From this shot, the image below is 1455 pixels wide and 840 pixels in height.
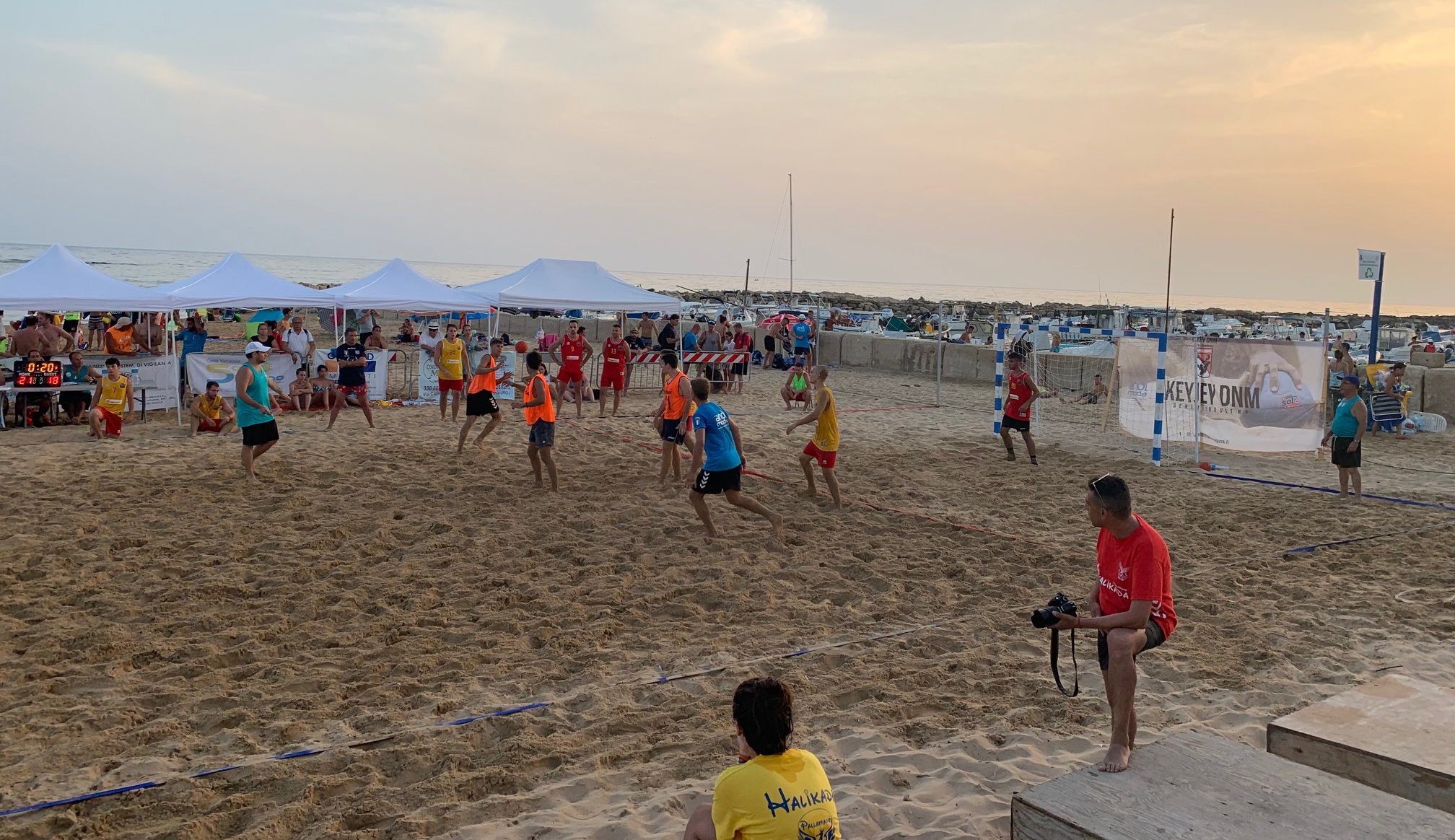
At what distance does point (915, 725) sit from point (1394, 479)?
9523mm

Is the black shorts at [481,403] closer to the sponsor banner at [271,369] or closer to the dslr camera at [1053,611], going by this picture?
the sponsor banner at [271,369]

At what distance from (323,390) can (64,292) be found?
3625mm

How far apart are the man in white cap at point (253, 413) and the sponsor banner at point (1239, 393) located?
997 cm

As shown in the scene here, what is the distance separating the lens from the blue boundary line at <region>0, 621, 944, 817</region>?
3879 millimetres

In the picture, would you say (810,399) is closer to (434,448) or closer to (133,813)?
(434,448)

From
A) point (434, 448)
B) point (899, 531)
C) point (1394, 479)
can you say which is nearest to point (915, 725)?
point (899, 531)

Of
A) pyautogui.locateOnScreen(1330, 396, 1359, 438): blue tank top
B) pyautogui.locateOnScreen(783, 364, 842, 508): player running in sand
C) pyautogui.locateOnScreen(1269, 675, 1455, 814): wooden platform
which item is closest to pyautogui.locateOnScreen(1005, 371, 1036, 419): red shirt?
pyautogui.locateOnScreen(1330, 396, 1359, 438): blue tank top

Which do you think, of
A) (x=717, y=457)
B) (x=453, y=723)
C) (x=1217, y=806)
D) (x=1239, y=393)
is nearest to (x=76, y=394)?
(x=717, y=457)

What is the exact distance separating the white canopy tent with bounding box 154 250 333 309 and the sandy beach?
180 inches

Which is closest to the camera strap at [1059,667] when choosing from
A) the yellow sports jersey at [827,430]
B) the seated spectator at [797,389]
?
the yellow sports jersey at [827,430]

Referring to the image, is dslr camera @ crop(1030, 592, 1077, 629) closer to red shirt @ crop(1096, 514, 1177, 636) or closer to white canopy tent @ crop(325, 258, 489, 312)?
red shirt @ crop(1096, 514, 1177, 636)

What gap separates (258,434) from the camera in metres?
9.92

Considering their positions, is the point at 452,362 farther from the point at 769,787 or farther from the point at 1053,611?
the point at 769,787

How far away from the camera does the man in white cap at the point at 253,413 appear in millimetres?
9836
